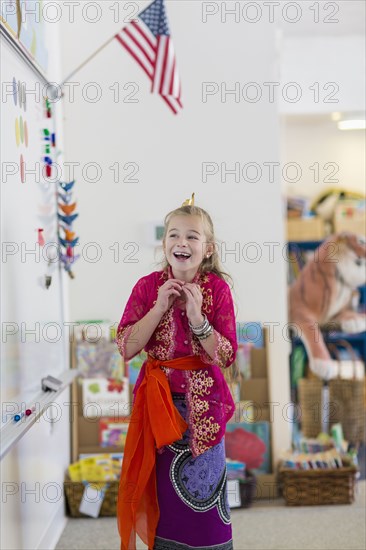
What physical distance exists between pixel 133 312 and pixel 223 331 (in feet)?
0.90

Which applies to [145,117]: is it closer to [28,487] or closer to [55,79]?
[55,79]

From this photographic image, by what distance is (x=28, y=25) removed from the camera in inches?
112

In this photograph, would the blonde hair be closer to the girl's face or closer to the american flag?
the girl's face

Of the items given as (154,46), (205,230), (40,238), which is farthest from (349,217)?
(205,230)

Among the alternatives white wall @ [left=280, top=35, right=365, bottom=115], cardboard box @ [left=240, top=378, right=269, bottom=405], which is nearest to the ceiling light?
white wall @ [left=280, top=35, right=365, bottom=115]

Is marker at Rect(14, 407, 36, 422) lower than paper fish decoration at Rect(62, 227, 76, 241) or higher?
lower

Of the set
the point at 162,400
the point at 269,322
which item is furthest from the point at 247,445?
the point at 162,400

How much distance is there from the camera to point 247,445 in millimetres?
3910

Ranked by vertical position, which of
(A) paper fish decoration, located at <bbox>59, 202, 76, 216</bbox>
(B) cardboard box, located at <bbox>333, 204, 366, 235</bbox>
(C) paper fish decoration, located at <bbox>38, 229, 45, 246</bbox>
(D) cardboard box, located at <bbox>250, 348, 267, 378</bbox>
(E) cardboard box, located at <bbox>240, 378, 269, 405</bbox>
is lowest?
(E) cardboard box, located at <bbox>240, 378, 269, 405</bbox>

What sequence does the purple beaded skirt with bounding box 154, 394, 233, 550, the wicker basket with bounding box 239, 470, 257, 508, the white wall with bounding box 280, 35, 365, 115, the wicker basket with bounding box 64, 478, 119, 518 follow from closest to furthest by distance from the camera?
the purple beaded skirt with bounding box 154, 394, 233, 550 → the wicker basket with bounding box 64, 478, 119, 518 → the wicker basket with bounding box 239, 470, 257, 508 → the white wall with bounding box 280, 35, 365, 115

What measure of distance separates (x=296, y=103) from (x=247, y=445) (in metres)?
2.68

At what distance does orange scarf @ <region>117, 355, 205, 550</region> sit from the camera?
2.41 metres

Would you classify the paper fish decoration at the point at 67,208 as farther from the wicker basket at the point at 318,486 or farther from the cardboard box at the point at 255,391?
the wicker basket at the point at 318,486

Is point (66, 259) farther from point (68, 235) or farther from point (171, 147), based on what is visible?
point (171, 147)
